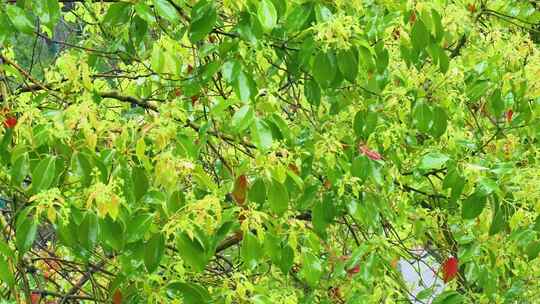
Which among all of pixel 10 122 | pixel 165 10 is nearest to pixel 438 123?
pixel 165 10

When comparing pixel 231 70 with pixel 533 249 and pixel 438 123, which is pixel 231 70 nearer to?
pixel 438 123

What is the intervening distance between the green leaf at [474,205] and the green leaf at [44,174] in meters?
1.43

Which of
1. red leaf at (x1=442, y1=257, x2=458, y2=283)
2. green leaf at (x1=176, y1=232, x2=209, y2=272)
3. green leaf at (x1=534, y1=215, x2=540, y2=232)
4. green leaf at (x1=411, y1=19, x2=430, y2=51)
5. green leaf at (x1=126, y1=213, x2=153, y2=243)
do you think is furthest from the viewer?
red leaf at (x1=442, y1=257, x2=458, y2=283)

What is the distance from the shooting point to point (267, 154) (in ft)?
8.82

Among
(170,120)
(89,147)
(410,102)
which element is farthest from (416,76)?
(89,147)

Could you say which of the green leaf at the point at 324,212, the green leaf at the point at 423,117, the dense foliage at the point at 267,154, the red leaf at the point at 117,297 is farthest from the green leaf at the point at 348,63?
the red leaf at the point at 117,297

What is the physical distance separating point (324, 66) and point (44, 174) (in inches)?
36.1

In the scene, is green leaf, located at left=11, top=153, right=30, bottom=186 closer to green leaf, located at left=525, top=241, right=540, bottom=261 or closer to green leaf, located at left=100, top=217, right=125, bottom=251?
green leaf, located at left=100, top=217, right=125, bottom=251

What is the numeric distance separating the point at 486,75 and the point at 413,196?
76 centimetres

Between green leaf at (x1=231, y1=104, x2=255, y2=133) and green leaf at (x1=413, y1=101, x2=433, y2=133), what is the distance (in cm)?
103

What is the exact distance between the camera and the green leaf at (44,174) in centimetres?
235

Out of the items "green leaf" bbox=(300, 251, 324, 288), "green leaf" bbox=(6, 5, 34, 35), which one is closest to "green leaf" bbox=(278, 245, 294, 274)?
"green leaf" bbox=(300, 251, 324, 288)

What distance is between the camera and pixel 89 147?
98.4 inches

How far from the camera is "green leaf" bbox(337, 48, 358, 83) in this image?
8.94ft
